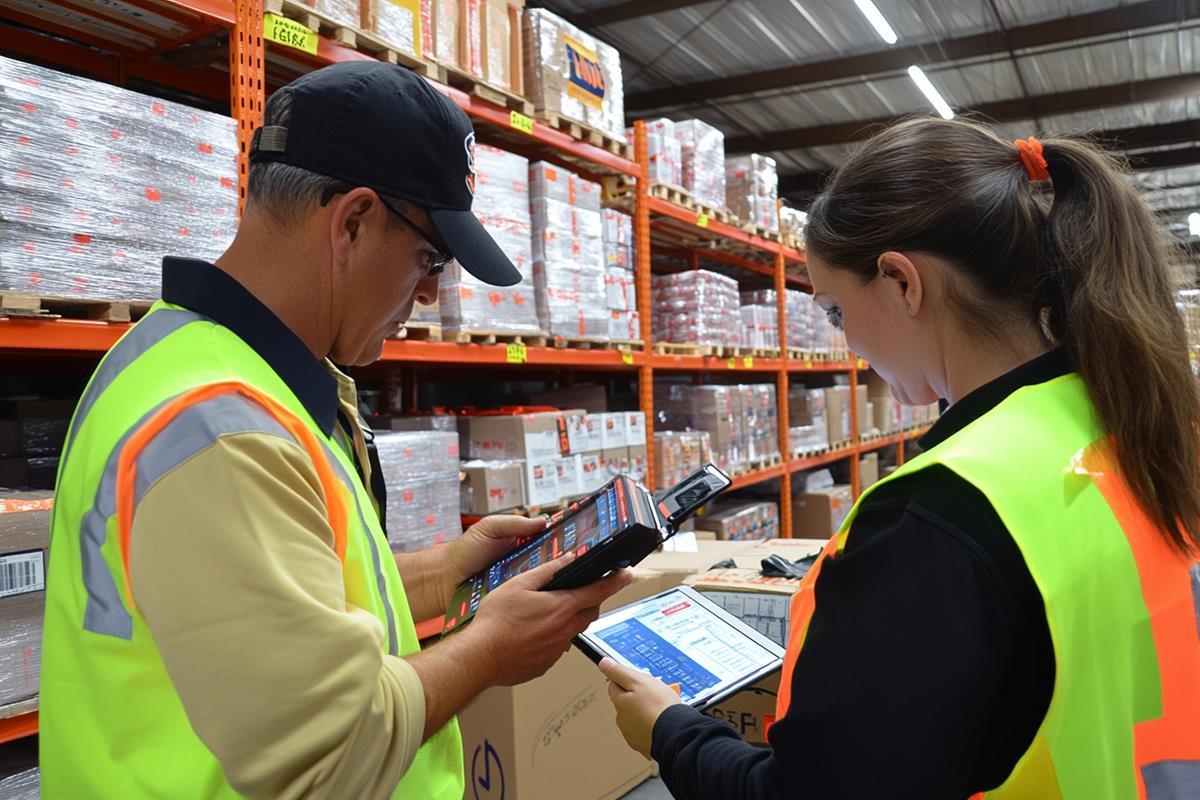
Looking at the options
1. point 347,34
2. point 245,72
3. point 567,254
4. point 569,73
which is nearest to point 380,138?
point 245,72

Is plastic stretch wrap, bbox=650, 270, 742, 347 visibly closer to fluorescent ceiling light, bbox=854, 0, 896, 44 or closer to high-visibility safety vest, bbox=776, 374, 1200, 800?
fluorescent ceiling light, bbox=854, 0, 896, 44

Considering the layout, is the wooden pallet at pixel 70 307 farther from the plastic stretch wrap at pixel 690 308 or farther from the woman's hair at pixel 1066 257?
the plastic stretch wrap at pixel 690 308

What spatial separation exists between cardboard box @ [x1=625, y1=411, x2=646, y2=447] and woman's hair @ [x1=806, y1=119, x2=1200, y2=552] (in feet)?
10.3

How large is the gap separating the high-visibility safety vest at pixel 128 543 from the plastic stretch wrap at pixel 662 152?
3930mm

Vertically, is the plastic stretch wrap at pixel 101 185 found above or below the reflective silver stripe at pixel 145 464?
above

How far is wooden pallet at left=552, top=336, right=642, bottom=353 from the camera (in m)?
3.95

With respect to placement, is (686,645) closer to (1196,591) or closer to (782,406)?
(1196,591)

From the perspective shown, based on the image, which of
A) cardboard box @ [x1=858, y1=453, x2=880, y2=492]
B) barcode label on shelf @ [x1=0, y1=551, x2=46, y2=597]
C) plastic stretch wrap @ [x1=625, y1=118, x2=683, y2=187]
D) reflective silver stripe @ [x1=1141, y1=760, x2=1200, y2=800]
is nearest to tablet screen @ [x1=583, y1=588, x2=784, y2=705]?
reflective silver stripe @ [x1=1141, y1=760, x2=1200, y2=800]

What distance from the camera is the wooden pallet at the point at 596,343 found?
3945 mm

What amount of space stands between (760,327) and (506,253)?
334 cm

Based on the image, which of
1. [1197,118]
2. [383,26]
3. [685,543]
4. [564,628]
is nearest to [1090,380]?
[564,628]

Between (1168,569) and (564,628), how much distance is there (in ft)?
2.93

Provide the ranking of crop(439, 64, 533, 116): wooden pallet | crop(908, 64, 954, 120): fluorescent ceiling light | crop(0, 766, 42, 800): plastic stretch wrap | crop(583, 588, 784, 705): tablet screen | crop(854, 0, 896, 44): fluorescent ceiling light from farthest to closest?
crop(908, 64, 954, 120): fluorescent ceiling light, crop(854, 0, 896, 44): fluorescent ceiling light, crop(439, 64, 533, 116): wooden pallet, crop(0, 766, 42, 800): plastic stretch wrap, crop(583, 588, 784, 705): tablet screen

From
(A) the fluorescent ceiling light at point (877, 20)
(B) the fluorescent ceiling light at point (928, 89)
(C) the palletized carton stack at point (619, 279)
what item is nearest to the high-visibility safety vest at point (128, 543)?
(C) the palletized carton stack at point (619, 279)
